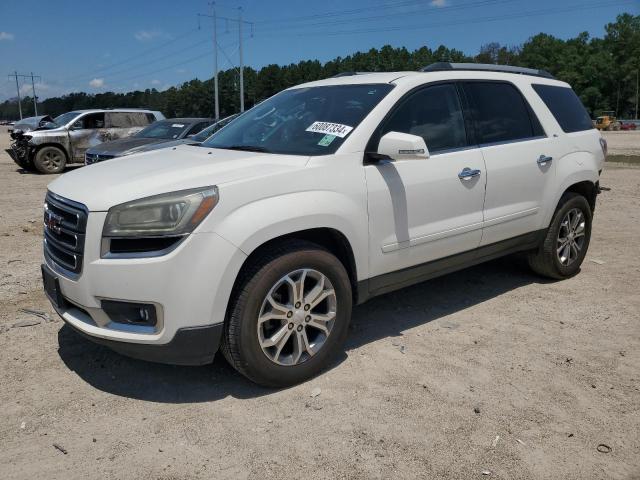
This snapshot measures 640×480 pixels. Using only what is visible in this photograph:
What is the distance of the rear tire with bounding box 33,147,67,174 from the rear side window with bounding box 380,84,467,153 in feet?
45.1

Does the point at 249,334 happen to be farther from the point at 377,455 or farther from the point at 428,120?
the point at 428,120

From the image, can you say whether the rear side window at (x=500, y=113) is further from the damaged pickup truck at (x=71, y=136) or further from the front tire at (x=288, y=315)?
the damaged pickup truck at (x=71, y=136)

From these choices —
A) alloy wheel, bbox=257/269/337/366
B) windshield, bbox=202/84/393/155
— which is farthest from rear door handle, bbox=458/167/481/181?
alloy wheel, bbox=257/269/337/366

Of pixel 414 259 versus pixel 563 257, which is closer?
pixel 414 259

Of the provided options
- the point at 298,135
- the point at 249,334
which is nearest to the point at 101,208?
the point at 249,334

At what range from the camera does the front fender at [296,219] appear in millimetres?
2941

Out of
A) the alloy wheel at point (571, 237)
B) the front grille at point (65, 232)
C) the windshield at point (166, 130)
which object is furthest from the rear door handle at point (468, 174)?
the windshield at point (166, 130)

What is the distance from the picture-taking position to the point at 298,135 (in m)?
3.76

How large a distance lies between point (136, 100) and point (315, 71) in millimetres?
38552

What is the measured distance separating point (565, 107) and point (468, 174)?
181cm

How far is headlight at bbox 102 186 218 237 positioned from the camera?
9.35 ft

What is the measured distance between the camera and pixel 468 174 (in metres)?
4.04

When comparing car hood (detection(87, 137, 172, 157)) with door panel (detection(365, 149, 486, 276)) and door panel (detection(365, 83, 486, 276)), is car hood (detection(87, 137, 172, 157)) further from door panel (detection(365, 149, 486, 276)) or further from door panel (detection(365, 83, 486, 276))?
door panel (detection(365, 149, 486, 276))

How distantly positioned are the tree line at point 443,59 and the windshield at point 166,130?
292 ft
